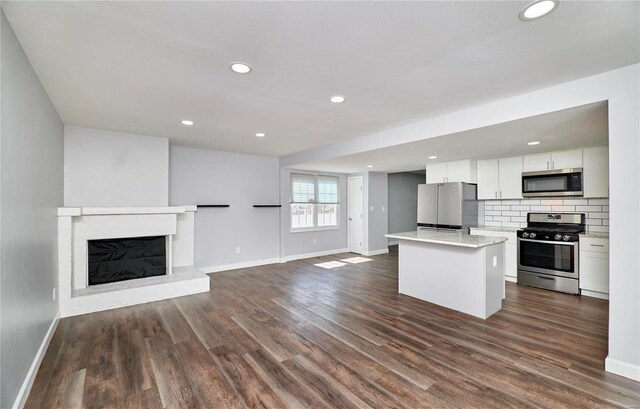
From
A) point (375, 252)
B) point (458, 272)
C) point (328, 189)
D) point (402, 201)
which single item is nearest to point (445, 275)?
point (458, 272)

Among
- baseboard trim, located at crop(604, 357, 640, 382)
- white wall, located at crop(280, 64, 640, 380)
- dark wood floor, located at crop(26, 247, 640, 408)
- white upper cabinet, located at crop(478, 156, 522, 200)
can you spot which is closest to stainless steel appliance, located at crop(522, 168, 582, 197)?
white upper cabinet, located at crop(478, 156, 522, 200)

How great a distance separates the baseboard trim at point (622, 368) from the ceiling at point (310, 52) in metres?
2.28

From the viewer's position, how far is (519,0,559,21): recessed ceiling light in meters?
1.52

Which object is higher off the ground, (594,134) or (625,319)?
(594,134)

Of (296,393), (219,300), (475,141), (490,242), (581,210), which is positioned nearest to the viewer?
(296,393)

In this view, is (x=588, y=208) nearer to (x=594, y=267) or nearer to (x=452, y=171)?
(x=594, y=267)

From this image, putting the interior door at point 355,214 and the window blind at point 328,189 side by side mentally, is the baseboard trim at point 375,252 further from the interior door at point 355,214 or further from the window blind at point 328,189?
the window blind at point 328,189

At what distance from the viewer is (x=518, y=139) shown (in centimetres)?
364

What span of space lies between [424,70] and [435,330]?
2538 mm

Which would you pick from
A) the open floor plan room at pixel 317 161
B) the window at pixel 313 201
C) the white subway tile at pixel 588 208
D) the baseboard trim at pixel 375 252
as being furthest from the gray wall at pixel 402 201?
the white subway tile at pixel 588 208

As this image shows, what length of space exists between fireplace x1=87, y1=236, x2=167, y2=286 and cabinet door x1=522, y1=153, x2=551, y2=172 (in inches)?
242

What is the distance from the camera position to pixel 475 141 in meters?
3.72

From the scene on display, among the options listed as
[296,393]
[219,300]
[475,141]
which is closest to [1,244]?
[296,393]

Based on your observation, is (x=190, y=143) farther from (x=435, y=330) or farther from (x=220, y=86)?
(x=435, y=330)
